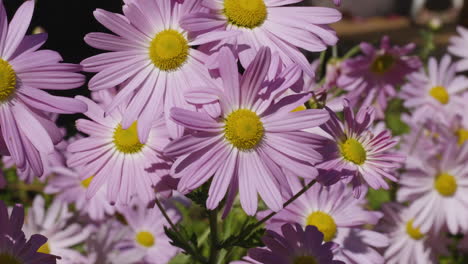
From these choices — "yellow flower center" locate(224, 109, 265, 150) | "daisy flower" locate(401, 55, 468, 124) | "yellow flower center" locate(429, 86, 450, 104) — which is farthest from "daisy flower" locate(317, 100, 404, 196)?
"yellow flower center" locate(429, 86, 450, 104)

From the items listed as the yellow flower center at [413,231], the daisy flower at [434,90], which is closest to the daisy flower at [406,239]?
the yellow flower center at [413,231]

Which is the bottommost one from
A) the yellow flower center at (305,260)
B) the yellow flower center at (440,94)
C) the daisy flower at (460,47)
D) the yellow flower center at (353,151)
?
the yellow flower center at (305,260)

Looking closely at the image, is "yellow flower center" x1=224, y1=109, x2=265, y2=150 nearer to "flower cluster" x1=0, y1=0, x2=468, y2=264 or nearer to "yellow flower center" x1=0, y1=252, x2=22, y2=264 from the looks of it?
"flower cluster" x1=0, y1=0, x2=468, y2=264

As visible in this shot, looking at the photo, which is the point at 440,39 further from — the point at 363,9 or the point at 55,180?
the point at 55,180

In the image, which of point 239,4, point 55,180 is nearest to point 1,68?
point 239,4

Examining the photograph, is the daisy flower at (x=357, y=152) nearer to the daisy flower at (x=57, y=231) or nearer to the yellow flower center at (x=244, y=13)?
the yellow flower center at (x=244, y=13)
